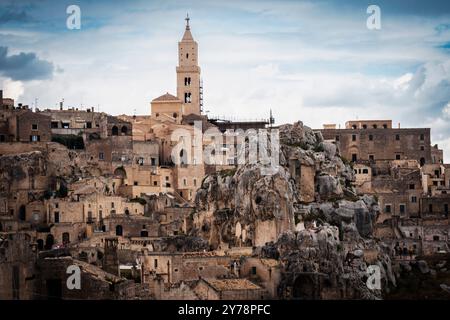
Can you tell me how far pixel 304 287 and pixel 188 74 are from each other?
38.6 meters

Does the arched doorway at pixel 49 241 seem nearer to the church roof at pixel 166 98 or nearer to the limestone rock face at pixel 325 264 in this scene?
the limestone rock face at pixel 325 264

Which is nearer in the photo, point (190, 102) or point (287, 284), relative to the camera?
point (287, 284)

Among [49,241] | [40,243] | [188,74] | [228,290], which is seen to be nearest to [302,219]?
[49,241]

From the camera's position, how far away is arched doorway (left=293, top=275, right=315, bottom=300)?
65.1m

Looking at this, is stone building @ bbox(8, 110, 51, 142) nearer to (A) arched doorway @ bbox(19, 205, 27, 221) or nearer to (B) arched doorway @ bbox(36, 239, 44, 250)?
(A) arched doorway @ bbox(19, 205, 27, 221)

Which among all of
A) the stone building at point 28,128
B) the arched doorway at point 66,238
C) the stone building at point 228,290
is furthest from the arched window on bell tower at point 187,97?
the stone building at point 228,290

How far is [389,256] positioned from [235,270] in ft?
41.8

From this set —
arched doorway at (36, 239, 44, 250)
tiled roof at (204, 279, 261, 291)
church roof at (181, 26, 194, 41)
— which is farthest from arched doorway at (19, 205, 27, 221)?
church roof at (181, 26, 194, 41)

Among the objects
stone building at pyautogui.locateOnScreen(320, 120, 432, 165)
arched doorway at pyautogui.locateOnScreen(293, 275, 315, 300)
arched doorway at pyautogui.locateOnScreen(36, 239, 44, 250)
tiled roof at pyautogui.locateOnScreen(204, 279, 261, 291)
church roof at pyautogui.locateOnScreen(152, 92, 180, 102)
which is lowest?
arched doorway at pyautogui.locateOnScreen(293, 275, 315, 300)

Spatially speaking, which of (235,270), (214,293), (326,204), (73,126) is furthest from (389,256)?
(73,126)

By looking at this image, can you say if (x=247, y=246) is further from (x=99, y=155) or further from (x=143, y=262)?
(x=99, y=155)

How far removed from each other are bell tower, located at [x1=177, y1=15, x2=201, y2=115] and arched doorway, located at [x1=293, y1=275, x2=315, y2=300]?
36741 mm
